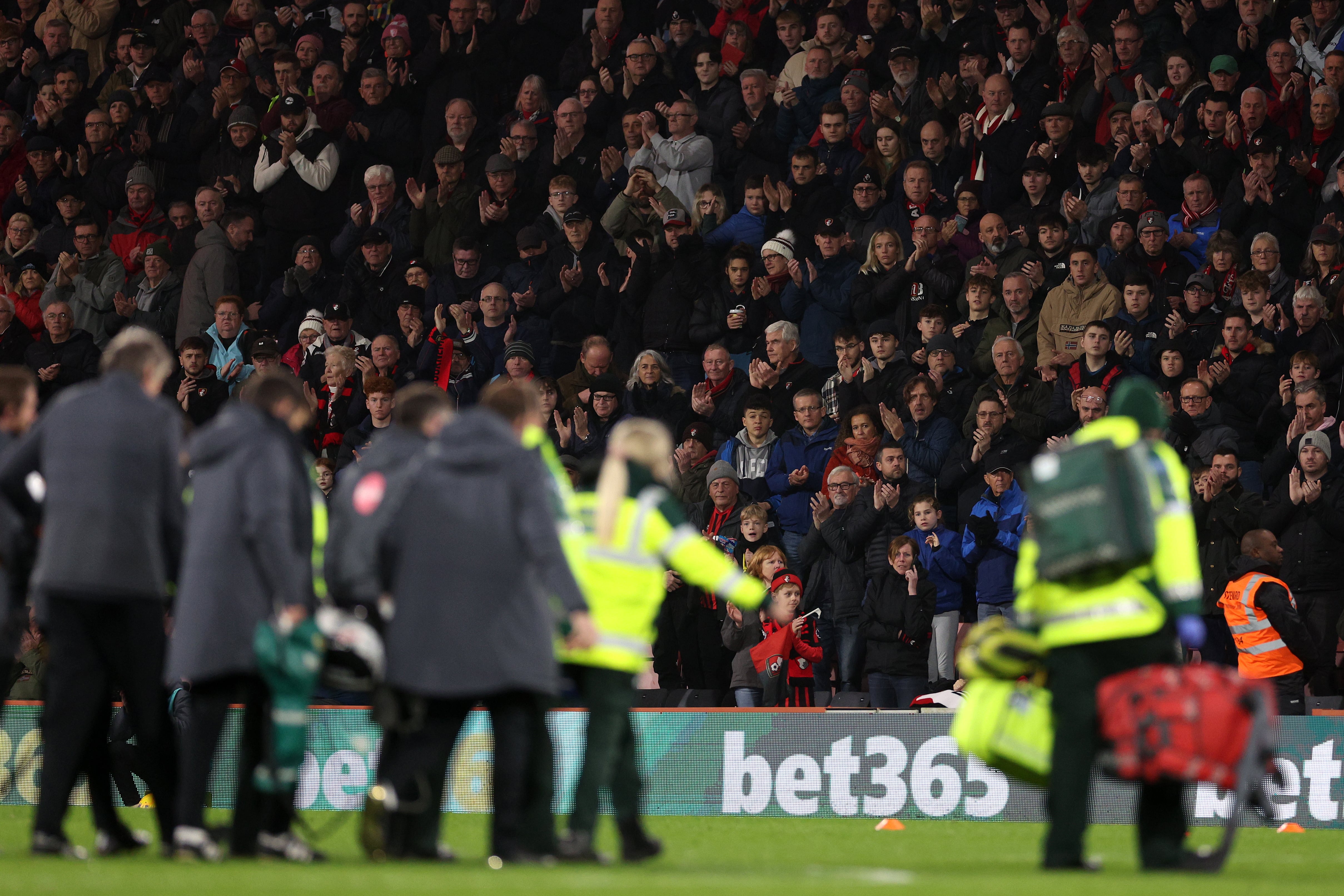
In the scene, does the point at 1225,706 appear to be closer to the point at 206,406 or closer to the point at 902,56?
the point at 902,56

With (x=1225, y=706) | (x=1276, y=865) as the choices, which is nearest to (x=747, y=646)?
(x=1276, y=865)

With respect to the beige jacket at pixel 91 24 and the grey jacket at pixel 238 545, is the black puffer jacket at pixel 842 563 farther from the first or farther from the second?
the beige jacket at pixel 91 24

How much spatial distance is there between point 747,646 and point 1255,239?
5.41 metres

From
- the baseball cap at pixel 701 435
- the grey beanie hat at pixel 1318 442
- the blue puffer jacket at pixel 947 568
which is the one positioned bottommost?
the blue puffer jacket at pixel 947 568

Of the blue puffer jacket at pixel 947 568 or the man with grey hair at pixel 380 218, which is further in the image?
the man with grey hair at pixel 380 218

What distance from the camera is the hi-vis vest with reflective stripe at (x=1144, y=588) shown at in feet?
26.4

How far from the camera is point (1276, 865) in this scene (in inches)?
379

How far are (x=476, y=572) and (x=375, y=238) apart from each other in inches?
522

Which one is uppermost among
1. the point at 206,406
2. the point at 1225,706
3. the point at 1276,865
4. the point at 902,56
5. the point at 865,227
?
the point at 902,56

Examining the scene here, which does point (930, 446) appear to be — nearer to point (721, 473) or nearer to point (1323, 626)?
point (721, 473)

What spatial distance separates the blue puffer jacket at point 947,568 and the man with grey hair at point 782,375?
2.29 m

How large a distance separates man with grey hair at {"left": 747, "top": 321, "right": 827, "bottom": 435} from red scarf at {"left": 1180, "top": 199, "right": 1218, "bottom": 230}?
3.52m

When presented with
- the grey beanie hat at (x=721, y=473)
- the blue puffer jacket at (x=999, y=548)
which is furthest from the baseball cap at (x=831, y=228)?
the blue puffer jacket at (x=999, y=548)

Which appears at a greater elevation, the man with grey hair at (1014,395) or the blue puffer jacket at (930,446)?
the man with grey hair at (1014,395)
